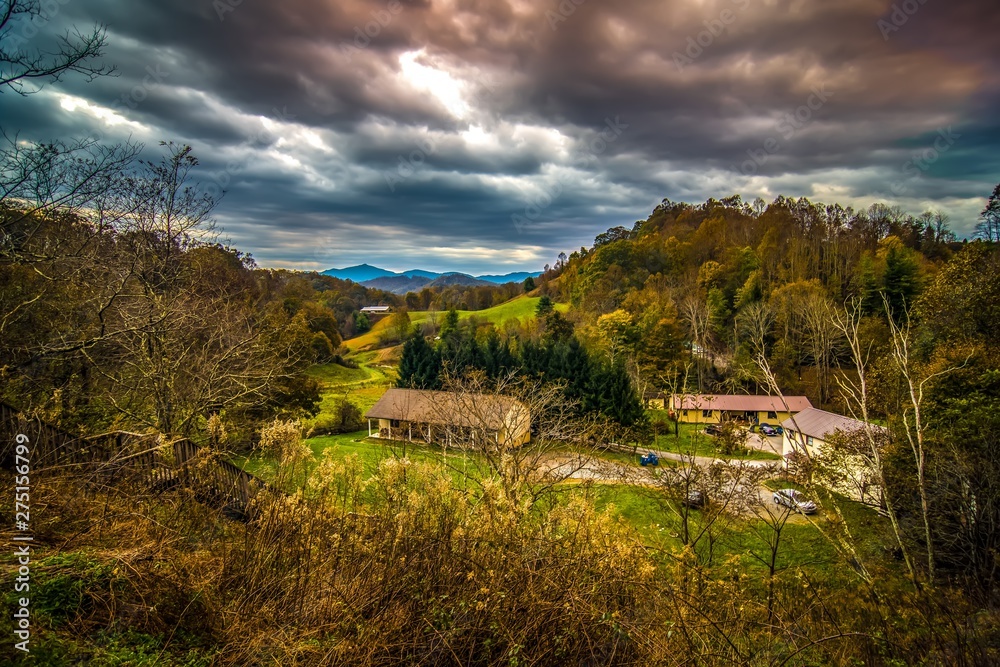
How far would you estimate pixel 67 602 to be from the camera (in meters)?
3.30

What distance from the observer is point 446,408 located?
18.4m

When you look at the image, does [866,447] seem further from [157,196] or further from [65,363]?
[65,363]

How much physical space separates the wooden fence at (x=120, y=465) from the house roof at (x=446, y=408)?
19.1ft

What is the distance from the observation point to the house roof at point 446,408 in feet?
50.5

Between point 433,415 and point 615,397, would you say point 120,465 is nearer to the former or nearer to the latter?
point 433,415

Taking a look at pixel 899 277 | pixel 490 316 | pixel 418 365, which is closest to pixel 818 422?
pixel 899 277

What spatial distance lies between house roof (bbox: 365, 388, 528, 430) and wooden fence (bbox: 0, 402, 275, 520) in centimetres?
582

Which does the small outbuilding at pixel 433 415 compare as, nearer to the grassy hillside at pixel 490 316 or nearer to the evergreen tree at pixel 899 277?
the evergreen tree at pixel 899 277

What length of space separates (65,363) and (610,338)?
3828 cm

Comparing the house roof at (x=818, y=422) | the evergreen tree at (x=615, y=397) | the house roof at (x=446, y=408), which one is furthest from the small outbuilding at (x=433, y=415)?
the house roof at (x=818, y=422)

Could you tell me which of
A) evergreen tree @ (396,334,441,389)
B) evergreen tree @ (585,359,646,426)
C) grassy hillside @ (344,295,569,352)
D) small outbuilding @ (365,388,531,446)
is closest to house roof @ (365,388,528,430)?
small outbuilding @ (365,388,531,446)

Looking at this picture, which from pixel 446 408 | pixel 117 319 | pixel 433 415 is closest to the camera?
pixel 117 319

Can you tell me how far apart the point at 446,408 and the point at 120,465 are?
12906 mm

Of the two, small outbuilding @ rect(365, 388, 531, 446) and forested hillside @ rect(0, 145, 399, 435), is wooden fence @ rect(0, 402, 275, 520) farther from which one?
small outbuilding @ rect(365, 388, 531, 446)
